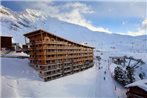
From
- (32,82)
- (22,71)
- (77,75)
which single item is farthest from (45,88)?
(77,75)

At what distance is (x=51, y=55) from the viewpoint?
37.5m

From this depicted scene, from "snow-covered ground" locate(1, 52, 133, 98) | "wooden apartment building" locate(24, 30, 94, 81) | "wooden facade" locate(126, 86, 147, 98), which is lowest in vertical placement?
"wooden facade" locate(126, 86, 147, 98)

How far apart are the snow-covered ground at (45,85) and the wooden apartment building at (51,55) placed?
1.01 meters

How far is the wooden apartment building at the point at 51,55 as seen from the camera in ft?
119

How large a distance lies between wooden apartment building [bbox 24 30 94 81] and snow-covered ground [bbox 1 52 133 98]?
1011 mm

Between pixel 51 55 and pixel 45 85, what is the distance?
553 cm

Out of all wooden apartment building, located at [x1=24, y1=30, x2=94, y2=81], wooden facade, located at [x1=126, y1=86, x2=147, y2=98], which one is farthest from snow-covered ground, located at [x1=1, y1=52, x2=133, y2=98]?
wooden facade, located at [x1=126, y1=86, x2=147, y2=98]

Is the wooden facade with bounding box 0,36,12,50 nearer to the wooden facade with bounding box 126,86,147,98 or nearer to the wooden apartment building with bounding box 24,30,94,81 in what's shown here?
the wooden apartment building with bounding box 24,30,94,81

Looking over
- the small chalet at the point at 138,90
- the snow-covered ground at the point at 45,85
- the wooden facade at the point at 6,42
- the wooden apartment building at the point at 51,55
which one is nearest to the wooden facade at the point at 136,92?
the small chalet at the point at 138,90

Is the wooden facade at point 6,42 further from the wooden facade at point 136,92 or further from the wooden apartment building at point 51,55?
the wooden facade at point 136,92

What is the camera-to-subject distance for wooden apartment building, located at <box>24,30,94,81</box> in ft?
119

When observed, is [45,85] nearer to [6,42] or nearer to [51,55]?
[51,55]

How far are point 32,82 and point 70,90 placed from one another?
5094 mm

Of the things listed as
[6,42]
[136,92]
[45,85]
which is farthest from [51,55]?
[6,42]
